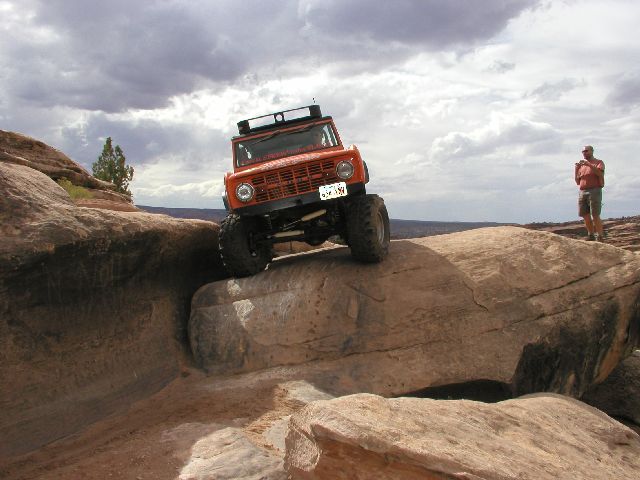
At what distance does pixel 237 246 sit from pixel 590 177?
694 centimetres

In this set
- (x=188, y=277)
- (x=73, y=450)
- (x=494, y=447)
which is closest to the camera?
(x=494, y=447)

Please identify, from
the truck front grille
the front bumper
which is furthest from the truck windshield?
the front bumper

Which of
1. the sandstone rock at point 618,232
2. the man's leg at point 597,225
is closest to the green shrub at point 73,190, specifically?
the man's leg at point 597,225

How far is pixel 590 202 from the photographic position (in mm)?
10992

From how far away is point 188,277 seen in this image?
756 centimetres

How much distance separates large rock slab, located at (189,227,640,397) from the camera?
6473mm

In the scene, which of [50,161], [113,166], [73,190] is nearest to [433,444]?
[73,190]

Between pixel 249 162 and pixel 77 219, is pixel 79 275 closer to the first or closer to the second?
pixel 77 219

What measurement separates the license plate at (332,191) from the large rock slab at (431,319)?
0.84 meters

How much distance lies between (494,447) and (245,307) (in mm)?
3863

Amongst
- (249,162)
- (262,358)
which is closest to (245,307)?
(262,358)

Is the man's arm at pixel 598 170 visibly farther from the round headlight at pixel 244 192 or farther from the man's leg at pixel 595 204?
the round headlight at pixel 244 192

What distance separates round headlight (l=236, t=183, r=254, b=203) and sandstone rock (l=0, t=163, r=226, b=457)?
0.81 m

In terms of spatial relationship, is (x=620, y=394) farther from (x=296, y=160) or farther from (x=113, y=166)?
(x=113, y=166)
